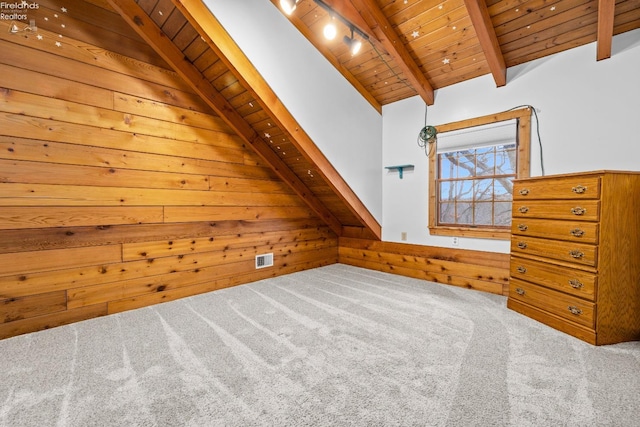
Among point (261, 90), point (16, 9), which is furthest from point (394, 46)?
point (16, 9)

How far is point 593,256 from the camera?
180cm

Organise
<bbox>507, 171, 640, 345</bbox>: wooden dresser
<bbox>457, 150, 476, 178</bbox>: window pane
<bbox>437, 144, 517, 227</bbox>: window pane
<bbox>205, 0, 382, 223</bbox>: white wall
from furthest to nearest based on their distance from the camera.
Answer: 1. <bbox>457, 150, 476, 178</bbox>: window pane
2. <bbox>437, 144, 517, 227</bbox>: window pane
3. <bbox>205, 0, 382, 223</bbox>: white wall
4. <bbox>507, 171, 640, 345</bbox>: wooden dresser

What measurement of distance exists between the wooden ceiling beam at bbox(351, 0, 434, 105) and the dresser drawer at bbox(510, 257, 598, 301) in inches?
73.6

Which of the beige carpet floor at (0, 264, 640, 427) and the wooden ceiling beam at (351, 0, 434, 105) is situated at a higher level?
the wooden ceiling beam at (351, 0, 434, 105)

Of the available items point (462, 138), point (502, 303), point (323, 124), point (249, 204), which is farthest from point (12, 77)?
point (502, 303)

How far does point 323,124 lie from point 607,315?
2524mm

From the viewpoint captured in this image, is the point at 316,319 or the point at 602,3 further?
the point at 316,319

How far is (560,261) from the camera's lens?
1986mm

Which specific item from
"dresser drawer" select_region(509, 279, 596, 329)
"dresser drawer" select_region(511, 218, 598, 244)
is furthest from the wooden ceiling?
"dresser drawer" select_region(509, 279, 596, 329)

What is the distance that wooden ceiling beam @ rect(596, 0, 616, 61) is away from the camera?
1873mm

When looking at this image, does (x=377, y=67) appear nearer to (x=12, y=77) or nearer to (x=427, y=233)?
(x=427, y=233)

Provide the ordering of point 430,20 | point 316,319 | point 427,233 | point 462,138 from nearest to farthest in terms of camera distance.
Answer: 1. point 316,319
2. point 430,20
3. point 462,138
4. point 427,233

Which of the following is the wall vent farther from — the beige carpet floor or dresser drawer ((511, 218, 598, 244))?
dresser drawer ((511, 218, 598, 244))

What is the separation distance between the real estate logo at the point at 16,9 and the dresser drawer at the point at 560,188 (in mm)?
3703
